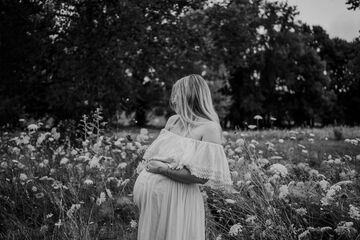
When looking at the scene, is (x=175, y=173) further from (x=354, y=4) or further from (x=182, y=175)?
(x=354, y=4)

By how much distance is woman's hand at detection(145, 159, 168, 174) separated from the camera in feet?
9.73

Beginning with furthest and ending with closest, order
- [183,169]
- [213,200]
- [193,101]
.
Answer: [213,200] < [193,101] < [183,169]

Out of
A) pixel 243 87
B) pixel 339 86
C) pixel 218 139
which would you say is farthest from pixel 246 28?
pixel 339 86

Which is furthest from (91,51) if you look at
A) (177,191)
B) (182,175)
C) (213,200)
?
(182,175)

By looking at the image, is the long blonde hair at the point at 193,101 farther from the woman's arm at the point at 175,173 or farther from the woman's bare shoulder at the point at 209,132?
the woman's arm at the point at 175,173

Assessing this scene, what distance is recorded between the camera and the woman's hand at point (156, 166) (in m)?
2.96

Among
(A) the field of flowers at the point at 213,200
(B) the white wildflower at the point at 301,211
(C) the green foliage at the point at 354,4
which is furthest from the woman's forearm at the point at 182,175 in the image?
(C) the green foliage at the point at 354,4

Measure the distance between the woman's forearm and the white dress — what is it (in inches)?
1.7

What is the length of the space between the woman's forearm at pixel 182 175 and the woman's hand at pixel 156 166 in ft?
0.07

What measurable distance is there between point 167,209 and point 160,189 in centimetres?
15

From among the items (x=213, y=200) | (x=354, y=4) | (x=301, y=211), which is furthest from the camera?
(x=354, y=4)

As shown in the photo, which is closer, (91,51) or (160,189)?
(160,189)

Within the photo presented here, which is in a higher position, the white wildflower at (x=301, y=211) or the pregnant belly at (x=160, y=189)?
the pregnant belly at (x=160, y=189)

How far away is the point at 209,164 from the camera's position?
2.93 m
